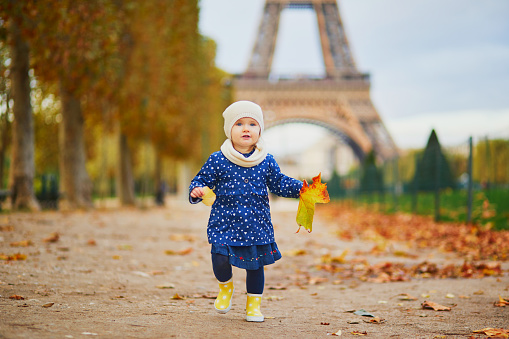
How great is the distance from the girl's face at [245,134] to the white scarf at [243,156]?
0.18ft

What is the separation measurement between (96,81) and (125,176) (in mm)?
8298

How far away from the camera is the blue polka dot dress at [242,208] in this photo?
3.57 metres

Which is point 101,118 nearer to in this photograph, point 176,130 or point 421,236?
point 176,130

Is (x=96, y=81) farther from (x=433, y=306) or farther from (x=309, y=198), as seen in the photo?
(x=433, y=306)

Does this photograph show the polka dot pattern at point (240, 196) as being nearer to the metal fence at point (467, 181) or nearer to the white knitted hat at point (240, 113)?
the white knitted hat at point (240, 113)

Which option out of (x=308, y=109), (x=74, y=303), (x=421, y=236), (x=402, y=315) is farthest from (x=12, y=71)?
(x=308, y=109)

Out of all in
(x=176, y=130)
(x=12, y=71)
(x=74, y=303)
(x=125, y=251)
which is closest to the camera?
(x=74, y=303)

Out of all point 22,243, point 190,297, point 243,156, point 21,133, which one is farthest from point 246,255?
point 21,133

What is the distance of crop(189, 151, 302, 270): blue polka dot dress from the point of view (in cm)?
357

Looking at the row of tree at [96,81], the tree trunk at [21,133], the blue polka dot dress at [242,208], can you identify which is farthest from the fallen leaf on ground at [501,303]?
the tree trunk at [21,133]

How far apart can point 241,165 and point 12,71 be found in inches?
403

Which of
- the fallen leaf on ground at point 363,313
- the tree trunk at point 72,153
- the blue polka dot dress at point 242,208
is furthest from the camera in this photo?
the tree trunk at point 72,153

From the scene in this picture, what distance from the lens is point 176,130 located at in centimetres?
2400

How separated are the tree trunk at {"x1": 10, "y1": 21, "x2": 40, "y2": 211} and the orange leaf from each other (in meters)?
10.3
